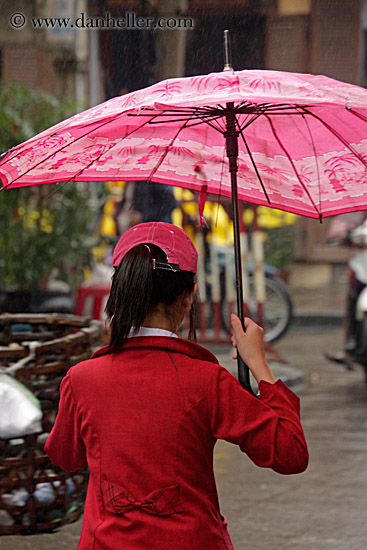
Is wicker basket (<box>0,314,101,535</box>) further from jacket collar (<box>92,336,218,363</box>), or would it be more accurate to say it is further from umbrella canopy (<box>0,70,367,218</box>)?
jacket collar (<box>92,336,218,363</box>)

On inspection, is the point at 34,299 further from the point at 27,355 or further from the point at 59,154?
the point at 59,154

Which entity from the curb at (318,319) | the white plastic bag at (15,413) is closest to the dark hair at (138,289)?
the white plastic bag at (15,413)

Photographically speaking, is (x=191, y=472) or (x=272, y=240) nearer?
(x=191, y=472)

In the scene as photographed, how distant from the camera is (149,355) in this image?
192cm

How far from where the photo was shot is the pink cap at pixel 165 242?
1.95 metres

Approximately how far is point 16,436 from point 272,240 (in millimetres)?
9930

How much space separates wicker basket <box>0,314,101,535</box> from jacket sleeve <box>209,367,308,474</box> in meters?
1.35

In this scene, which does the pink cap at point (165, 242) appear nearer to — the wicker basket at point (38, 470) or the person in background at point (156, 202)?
the wicker basket at point (38, 470)

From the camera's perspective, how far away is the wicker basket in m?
3.03

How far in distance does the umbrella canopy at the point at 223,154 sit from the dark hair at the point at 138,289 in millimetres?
442

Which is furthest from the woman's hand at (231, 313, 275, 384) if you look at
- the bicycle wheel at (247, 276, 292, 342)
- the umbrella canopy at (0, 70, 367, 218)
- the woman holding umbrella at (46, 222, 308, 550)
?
the bicycle wheel at (247, 276, 292, 342)

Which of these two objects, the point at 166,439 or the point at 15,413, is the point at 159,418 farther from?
the point at 15,413

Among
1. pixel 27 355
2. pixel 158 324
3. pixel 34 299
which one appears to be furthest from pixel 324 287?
pixel 158 324

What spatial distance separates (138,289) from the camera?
6.25 feet
